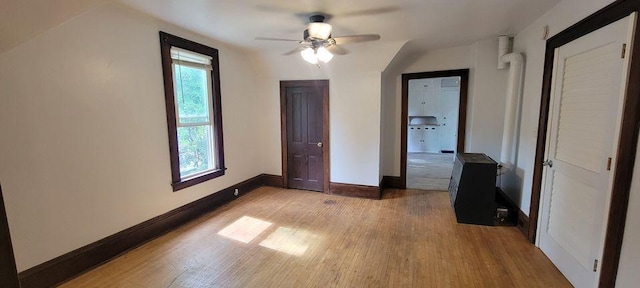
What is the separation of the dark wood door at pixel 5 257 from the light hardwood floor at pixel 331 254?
48.8 inches

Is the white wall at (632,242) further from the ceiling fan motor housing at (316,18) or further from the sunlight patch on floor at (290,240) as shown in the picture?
the ceiling fan motor housing at (316,18)

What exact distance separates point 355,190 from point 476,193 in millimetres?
1741

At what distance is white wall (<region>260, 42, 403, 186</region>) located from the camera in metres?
3.99

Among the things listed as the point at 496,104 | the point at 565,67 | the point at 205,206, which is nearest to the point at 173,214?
the point at 205,206

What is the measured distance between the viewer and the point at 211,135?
12.4ft

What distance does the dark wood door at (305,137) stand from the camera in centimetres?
443

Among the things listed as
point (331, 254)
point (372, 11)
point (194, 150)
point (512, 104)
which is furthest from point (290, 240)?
point (512, 104)

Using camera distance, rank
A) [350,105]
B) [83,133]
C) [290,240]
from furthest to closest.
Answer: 1. [350,105]
2. [290,240]
3. [83,133]

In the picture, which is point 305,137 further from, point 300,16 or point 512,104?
point 512,104

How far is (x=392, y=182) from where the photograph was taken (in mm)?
4746

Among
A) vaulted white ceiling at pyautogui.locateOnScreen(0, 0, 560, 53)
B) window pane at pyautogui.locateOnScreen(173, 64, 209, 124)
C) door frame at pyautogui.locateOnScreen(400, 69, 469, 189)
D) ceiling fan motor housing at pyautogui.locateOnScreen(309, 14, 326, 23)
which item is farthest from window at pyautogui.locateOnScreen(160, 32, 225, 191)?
door frame at pyautogui.locateOnScreen(400, 69, 469, 189)

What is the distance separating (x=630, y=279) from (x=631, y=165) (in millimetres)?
681

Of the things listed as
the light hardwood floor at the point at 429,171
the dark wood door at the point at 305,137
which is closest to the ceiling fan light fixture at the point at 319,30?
the dark wood door at the point at 305,137

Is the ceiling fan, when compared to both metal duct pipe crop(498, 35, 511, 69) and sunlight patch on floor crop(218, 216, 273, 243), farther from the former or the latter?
metal duct pipe crop(498, 35, 511, 69)
